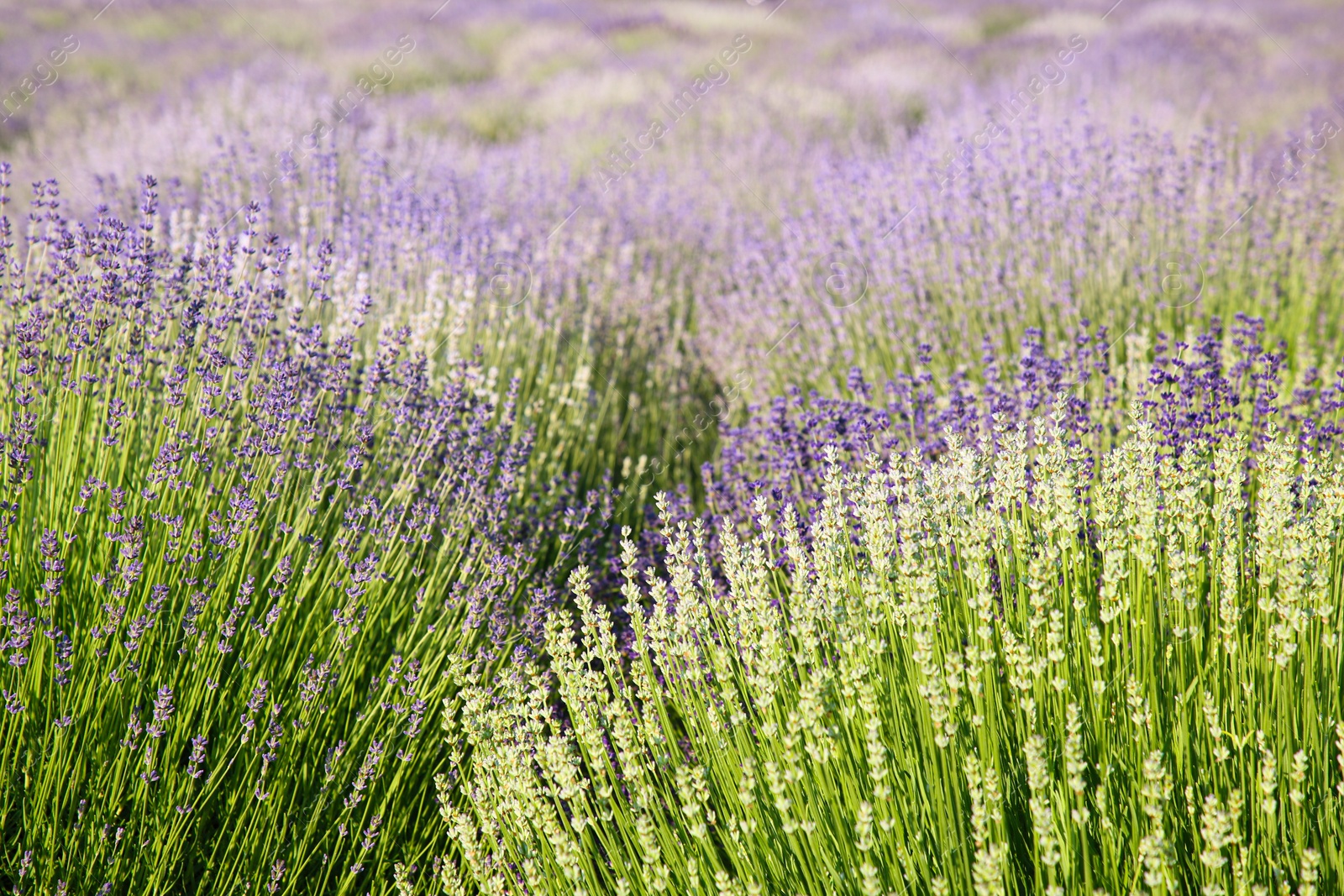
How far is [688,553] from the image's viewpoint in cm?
173

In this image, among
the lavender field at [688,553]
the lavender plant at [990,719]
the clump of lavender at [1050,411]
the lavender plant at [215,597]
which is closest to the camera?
the lavender plant at [990,719]

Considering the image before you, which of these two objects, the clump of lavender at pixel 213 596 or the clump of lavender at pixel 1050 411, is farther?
the clump of lavender at pixel 1050 411

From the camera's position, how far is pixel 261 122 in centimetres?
730

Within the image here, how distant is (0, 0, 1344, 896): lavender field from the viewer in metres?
1.42

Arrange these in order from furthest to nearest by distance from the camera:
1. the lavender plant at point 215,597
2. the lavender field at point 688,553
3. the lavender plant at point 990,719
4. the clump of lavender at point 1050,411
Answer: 1. the clump of lavender at point 1050,411
2. the lavender plant at point 215,597
3. the lavender field at point 688,553
4. the lavender plant at point 990,719

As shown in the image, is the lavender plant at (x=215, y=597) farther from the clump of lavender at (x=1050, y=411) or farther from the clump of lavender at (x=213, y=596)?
the clump of lavender at (x=1050, y=411)

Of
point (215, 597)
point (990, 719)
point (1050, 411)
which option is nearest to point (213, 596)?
point (215, 597)

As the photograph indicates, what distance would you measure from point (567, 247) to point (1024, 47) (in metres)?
9.13

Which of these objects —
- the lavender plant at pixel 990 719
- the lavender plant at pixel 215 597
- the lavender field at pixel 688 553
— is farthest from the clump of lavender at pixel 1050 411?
the lavender plant at pixel 215 597

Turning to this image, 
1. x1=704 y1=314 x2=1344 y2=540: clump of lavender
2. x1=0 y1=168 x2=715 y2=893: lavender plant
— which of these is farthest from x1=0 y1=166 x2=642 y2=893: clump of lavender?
x1=704 y1=314 x2=1344 y2=540: clump of lavender

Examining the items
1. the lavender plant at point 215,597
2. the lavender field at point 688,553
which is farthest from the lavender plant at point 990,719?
the lavender plant at point 215,597

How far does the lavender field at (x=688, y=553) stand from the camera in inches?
55.9

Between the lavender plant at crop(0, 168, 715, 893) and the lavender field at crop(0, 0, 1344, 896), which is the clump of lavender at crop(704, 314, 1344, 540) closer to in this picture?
the lavender field at crop(0, 0, 1344, 896)

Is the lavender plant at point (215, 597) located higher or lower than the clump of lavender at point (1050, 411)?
higher
